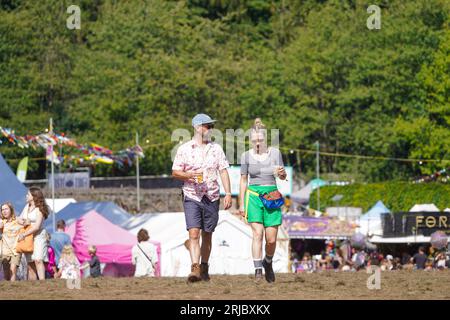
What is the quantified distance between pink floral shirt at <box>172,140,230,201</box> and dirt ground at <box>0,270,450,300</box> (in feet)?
3.79

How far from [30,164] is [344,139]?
16.8 m

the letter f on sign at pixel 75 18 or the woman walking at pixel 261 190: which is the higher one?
the letter f on sign at pixel 75 18

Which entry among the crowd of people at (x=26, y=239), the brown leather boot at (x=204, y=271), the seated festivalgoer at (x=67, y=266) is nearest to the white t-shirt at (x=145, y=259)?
the seated festivalgoer at (x=67, y=266)

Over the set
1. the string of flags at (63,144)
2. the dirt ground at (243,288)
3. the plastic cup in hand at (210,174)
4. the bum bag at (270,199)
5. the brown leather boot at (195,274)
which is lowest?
the dirt ground at (243,288)

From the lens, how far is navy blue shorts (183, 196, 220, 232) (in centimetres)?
1630

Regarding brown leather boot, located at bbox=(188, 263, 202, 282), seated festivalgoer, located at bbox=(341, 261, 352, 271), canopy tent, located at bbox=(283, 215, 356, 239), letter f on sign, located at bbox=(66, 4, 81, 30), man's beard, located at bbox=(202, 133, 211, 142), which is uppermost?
letter f on sign, located at bbox=(66, 4, 81, 30)

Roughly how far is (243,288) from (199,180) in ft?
4.96

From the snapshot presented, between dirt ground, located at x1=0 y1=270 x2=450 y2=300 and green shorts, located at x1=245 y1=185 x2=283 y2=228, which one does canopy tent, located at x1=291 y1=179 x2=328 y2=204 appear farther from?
green shorts, located at x1=245 y1=185 x2=283 y2=228

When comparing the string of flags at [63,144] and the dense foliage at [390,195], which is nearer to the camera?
the string of flags at [63,144]

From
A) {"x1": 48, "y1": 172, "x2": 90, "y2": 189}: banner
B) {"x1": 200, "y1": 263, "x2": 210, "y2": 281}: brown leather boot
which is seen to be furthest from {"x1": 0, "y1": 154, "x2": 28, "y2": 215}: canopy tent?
{"x1": 48, "y1": 172, "x2": 90, "y2": 189}: banner

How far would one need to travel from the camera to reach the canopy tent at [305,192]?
6269cm

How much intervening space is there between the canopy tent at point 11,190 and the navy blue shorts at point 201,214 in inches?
526

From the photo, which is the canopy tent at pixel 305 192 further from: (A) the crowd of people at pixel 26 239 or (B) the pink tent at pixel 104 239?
(A) the crowd of people at pixel 26 239
